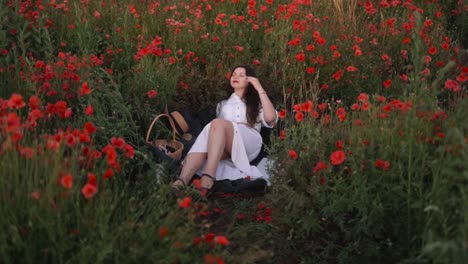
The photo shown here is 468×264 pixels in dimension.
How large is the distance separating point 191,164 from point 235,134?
0.43 m

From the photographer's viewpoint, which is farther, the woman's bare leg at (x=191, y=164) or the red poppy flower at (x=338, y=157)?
the woman's bare leg at (x=191, y=164)

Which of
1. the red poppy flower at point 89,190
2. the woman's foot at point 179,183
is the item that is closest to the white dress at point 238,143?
the woman's foot at point 179,183

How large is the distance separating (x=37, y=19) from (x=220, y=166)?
1982 millimetres

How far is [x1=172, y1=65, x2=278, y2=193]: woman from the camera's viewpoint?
4344 mm

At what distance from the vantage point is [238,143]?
4527 millimetres

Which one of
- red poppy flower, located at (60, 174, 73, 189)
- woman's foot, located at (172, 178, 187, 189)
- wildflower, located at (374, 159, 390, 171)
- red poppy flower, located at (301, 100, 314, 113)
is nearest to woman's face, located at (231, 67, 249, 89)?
woman's foot, located at (172, 178, 187, 189)

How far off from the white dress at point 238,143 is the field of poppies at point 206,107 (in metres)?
0.27

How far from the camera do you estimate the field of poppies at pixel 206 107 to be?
2.40 metres

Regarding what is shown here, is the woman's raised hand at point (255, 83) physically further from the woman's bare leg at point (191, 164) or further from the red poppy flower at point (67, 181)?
the red poppy flower at point (67, 181)

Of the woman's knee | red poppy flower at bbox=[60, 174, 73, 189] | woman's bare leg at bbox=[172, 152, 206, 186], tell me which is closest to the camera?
red poppy flower at bbox=[60, 174, 73, 189]

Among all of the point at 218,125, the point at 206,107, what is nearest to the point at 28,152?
the point at 218,125

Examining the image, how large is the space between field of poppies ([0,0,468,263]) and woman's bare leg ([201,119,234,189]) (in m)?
0.22

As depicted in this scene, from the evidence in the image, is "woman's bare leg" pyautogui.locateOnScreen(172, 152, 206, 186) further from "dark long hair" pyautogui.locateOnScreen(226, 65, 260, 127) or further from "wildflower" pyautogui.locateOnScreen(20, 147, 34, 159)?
"wildflower" pyautogui.locateOnScreen(20, 147, 34, 159)

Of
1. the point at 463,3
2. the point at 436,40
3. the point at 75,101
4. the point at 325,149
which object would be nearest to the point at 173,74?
the point at 75,101
